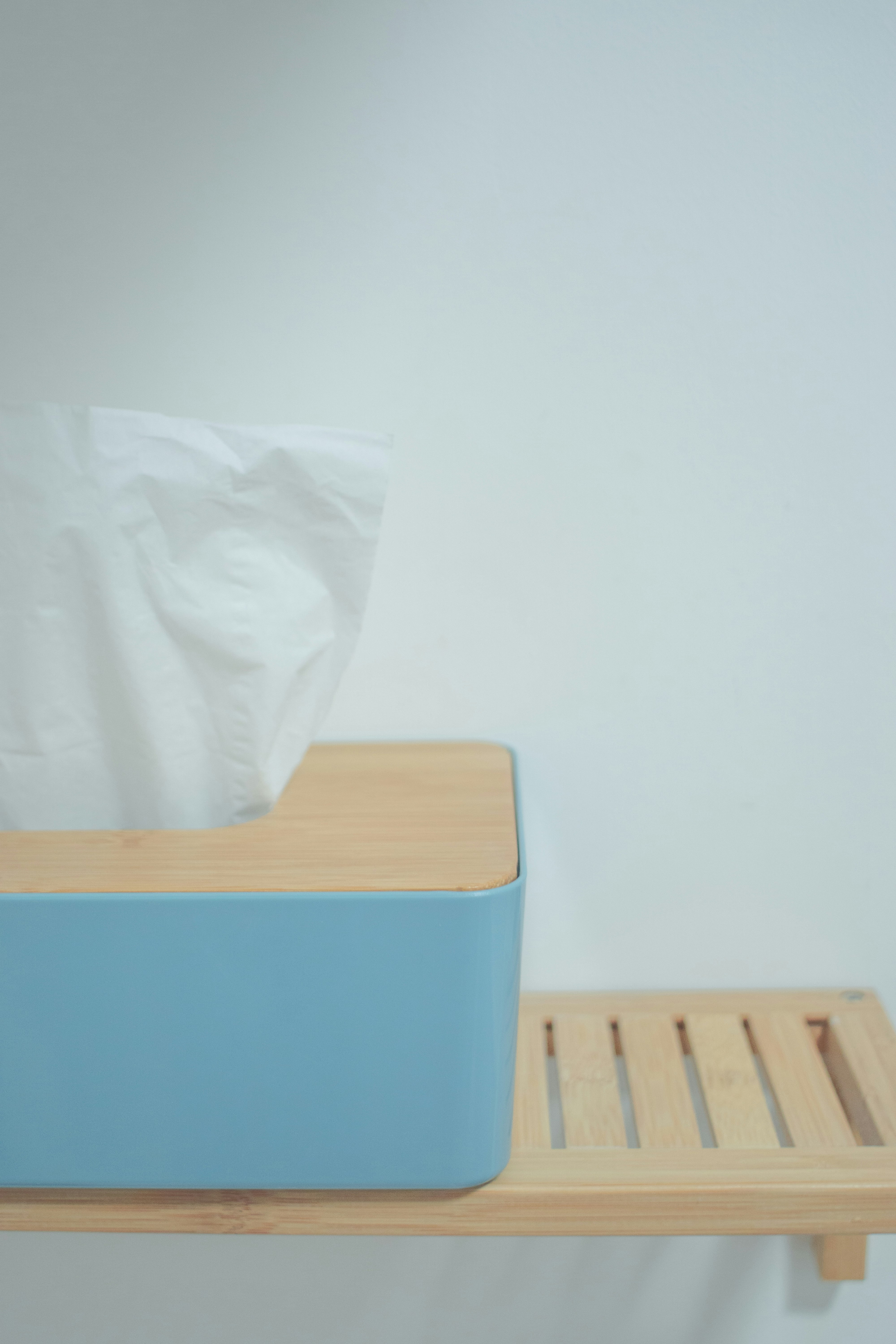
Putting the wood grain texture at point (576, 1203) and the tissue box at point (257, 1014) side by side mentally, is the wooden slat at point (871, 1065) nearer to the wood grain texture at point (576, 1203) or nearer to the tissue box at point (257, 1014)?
the wood grain texture at point (576, 1203)

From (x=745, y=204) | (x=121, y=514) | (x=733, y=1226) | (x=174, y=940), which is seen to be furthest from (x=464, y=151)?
(x=733, y=1226)

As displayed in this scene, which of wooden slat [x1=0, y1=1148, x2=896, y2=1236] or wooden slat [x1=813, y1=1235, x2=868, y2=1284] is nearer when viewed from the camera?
wooden slat [x1=0, y1=1148, x2=896, y2=1236]

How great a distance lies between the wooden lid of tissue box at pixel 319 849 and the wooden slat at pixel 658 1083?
0.20 m

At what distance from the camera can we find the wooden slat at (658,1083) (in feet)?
1.72

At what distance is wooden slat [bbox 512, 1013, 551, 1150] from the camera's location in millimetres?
521

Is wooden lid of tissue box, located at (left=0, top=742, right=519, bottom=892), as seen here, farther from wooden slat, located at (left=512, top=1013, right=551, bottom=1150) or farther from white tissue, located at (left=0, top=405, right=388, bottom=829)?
wooden slat, located at (left=512, top=1013, right=551, bottom=1150)

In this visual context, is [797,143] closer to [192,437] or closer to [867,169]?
[867,169]

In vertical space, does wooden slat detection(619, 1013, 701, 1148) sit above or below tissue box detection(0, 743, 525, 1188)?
below

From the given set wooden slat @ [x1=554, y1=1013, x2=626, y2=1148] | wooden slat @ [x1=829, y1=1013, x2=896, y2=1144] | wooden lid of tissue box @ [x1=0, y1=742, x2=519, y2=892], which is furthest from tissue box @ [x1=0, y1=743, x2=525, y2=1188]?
wooden slat @ [x1=829, y1=1013, x2=896, y2=1144]

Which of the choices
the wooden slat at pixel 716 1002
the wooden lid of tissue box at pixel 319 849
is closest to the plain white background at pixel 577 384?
the wooden slat at pixel 716 1002

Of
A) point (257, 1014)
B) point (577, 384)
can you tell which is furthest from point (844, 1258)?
point (577, 384)

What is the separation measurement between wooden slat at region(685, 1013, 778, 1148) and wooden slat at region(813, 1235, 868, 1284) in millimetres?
141

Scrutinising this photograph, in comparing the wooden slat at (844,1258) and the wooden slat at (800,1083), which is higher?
the wooden slat at (800,1083)

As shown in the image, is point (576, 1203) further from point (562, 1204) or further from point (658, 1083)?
point (658, 1083)
